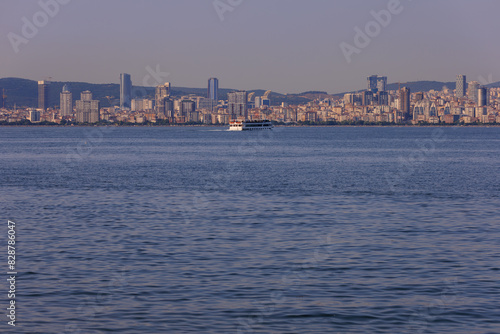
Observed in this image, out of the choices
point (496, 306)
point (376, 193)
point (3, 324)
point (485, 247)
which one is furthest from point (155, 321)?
point (376, 193)

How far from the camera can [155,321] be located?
1558 centimetres

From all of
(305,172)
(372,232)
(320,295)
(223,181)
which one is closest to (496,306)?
(320,295)

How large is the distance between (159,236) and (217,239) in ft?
7.34

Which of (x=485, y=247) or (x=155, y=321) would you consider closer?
(x=155, y=321)

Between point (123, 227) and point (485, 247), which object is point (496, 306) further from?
point (123, 227)

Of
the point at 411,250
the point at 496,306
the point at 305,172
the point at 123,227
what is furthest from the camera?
the point at 305,172

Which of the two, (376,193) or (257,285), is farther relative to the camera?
(376,193)

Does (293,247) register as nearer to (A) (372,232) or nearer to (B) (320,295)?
(A) (372,232)

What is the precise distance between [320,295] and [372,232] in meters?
9.64

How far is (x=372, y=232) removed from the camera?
26859 millimetres

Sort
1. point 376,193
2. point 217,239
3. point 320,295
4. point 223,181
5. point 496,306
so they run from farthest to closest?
point 223,181 < point 376,193 < point 217,239 < point 320,295 < point 496,306

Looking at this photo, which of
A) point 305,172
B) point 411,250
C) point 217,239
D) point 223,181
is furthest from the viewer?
point 305,172

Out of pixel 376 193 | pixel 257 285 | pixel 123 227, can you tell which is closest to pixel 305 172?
pixel 376 193

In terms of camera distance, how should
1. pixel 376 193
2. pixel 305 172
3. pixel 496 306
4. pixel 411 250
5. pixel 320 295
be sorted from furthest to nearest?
1. pixel 305 172
2. pixel 376 193
3. pixel 411 250
4. pixel 320 295
5. pixel 496 306
